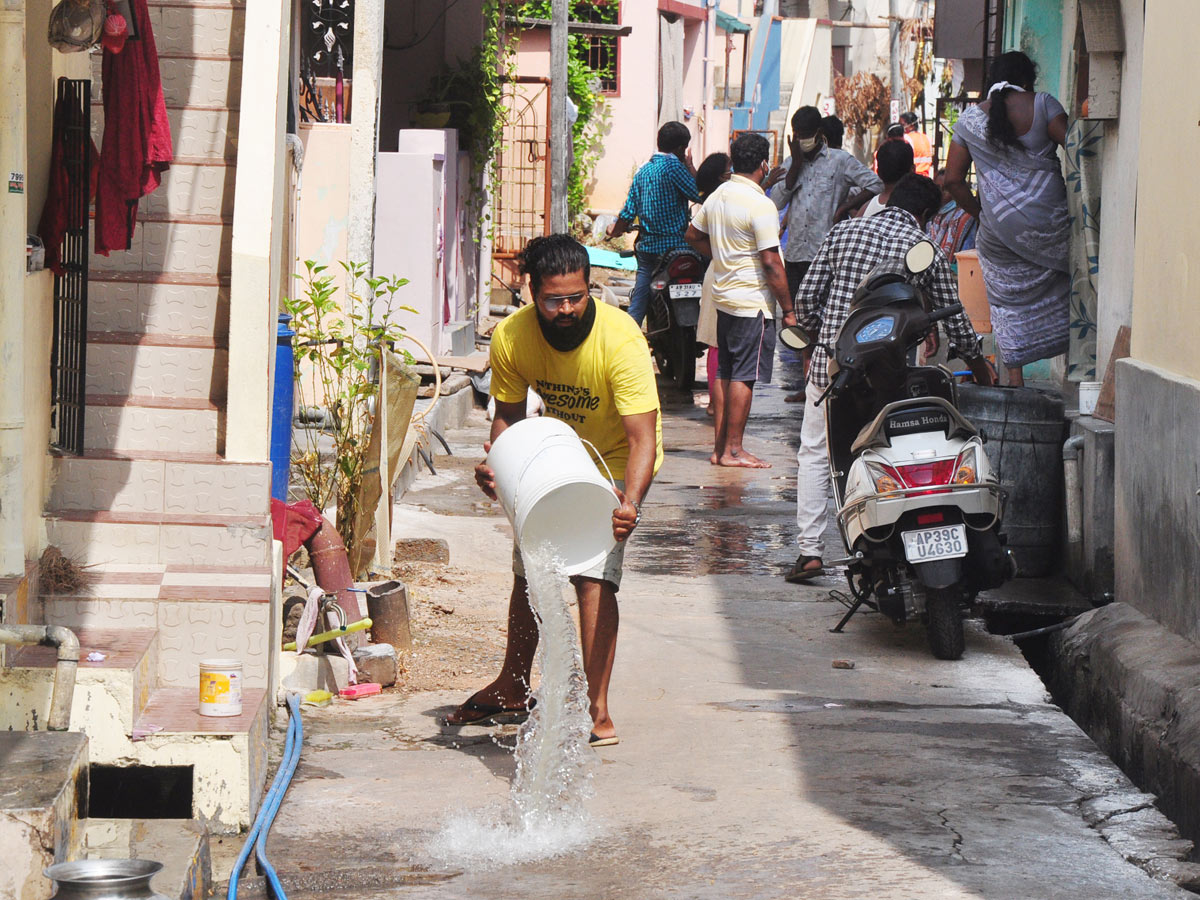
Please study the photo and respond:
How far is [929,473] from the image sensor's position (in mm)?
6285

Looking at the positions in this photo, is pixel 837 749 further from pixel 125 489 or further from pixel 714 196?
pixel 714 196

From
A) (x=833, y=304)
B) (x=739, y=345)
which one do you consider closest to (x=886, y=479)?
(x=833, y=304)

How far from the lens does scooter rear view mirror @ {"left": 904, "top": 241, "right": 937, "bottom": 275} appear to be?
6754 millimetres

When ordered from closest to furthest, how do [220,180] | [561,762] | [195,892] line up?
[195,892] → [561,762] → [220,180]

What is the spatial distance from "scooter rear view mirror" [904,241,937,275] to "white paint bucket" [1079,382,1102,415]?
1.31 m

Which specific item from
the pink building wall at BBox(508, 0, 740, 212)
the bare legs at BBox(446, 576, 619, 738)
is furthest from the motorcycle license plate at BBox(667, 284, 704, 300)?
the pink building wall at BBox(508, 0, 740, 212)

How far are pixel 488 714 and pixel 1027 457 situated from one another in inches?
134

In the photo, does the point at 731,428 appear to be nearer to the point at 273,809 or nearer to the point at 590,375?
the point at 590,375

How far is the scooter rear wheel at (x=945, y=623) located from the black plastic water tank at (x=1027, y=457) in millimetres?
1475

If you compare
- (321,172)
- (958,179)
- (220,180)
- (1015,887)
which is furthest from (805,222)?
(1015,887)

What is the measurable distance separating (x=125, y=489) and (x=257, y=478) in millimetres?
451

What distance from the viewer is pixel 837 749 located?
17.1 ft

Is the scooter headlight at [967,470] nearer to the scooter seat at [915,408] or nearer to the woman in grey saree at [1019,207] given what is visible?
the scooter seat at [915,408]

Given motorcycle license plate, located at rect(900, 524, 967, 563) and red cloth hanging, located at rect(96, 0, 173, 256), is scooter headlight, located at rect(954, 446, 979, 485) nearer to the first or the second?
motorcycle license plate, located at rect(900, 524, 967, 563)
